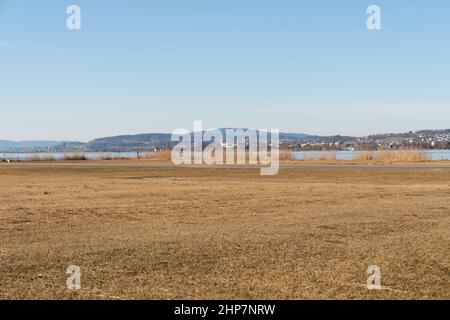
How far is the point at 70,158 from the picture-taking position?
81312 mm

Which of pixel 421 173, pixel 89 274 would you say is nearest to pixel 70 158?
pixel 421 173

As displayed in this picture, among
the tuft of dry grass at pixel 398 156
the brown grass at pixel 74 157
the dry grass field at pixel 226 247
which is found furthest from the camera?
the brown grass at pixel 74 157

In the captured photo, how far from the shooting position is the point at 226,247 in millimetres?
11070

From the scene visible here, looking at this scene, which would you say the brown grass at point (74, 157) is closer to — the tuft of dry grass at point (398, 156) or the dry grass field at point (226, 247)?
the tuft of dry grass at point (398, 156)

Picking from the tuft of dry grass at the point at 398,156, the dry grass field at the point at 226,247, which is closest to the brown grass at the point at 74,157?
the tuft of dry grass at the point at 398,156

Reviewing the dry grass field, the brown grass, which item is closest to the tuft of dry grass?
the dry grass field

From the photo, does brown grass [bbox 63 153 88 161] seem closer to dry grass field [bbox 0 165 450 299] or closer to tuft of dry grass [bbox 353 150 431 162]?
tuft of dry grass [bbox 353 150 431 162]

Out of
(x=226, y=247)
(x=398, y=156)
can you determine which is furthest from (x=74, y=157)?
(x=226, y=247)

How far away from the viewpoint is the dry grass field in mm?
8086

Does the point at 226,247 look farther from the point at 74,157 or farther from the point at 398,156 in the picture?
the point at 74,157

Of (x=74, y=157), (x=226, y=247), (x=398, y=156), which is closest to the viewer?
(x=226, y=247)

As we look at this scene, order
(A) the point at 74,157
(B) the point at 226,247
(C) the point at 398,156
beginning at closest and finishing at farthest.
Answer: (B) the point at 226,247 → (C) the point at 398,156 → (A) the point at 74,157

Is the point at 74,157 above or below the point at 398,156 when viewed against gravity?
below

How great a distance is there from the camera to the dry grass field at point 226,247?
8086 millimetres
